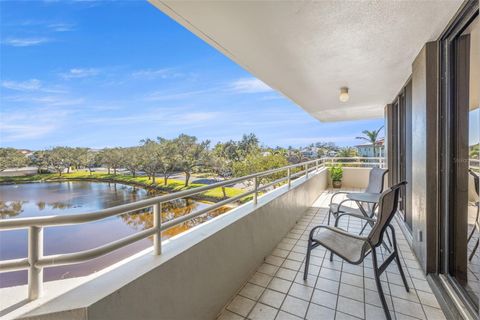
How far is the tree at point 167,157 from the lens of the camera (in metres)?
15.0

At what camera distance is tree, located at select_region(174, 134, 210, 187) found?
17.2m

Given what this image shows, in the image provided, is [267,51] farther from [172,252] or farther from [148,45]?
[148,45]

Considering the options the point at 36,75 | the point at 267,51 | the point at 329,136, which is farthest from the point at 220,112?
the point at 267,51

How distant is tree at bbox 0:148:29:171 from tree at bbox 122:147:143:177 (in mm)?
7012

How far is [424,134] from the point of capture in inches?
74.0

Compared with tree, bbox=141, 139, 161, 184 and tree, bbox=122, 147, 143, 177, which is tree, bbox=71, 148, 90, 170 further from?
tree, bbox=141, 139, 161, 184

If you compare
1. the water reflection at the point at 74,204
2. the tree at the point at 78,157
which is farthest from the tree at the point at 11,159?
the tree at the point at 78,157

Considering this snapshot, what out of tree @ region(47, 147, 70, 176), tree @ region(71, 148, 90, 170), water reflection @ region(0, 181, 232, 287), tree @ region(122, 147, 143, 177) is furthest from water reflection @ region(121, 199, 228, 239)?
tree @ region(122, 147, 143, 177)

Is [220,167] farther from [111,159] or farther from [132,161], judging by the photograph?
[111,159]

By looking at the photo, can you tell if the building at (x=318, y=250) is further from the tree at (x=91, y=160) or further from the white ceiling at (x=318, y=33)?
the tree at (x=91, y=160)

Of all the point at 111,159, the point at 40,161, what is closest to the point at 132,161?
the point at 111,159

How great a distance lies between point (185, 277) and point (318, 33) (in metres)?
2.05

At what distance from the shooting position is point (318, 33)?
1.79m

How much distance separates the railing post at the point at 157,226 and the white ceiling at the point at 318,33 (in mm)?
1296
